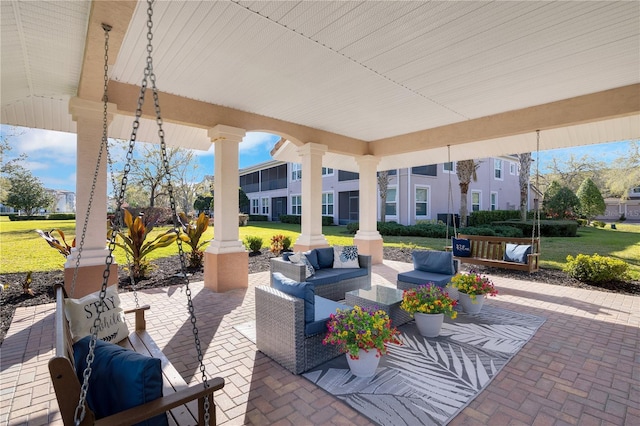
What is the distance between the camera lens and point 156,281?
23.8 feet

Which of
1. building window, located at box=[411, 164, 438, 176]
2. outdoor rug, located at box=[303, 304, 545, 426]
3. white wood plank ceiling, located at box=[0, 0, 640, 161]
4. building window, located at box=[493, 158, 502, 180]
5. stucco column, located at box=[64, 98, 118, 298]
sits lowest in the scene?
outdoor rug, located at box=[303, 304, 545, 426]

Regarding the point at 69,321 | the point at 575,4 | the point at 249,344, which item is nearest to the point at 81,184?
the point at 69,321

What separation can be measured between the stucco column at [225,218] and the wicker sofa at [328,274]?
1.02 meters

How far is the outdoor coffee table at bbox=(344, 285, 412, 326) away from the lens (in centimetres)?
435

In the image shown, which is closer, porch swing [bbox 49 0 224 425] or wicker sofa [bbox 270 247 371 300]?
porch swing [bbox 49 0 224 425]

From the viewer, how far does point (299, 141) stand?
782 centimetres

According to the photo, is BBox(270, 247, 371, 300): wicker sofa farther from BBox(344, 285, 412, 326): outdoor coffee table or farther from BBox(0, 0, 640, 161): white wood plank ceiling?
BBox(0, 0, 640, 161): white wood plank ceiling

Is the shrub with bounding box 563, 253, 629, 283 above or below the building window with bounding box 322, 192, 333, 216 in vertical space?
below

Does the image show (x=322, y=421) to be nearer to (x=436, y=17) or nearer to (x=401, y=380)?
(x=401, y=380)

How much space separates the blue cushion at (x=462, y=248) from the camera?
830 cm

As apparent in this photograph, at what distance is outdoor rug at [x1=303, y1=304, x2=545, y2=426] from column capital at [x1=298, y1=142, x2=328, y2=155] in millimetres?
4912

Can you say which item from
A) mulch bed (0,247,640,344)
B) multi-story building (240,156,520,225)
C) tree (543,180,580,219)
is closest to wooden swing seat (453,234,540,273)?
mulch bed (0,247,640,344)

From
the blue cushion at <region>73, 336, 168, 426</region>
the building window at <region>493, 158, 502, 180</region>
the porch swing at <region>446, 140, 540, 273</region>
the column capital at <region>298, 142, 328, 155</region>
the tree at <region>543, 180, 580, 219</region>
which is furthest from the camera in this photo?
the building window at <region>493, 158, 502, 180</region>

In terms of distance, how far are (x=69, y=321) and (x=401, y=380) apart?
3112 mm
